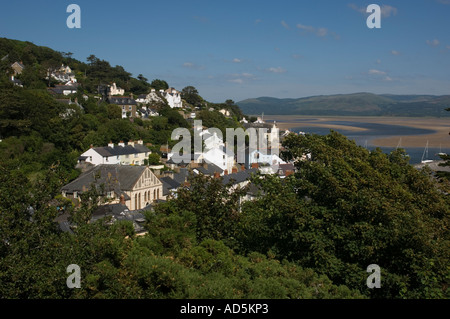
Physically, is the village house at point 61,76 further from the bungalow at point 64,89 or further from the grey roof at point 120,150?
the grey roof at point 120,150

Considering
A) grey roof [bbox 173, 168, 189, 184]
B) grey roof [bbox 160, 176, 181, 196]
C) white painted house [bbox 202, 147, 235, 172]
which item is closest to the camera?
grey roof [bbox 160, 176, 181, 196]

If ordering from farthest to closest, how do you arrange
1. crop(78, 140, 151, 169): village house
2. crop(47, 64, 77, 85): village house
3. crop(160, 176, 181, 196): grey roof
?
1. crop(47, 64, 77, 85): village house
2. crop(78, 140, 151, 169): village house
3. crop(160, 176, 181, 196): grey roof

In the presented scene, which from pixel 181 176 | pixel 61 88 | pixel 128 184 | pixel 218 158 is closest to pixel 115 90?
pixel 61 88

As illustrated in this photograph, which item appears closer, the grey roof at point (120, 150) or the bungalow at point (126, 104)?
the grey roof at point (120, 150)

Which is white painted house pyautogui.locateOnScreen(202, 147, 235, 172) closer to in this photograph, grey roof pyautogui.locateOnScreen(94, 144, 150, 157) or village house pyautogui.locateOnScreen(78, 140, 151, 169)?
village house pyautogui.locateOnScreen(78, 140, 151, 169)

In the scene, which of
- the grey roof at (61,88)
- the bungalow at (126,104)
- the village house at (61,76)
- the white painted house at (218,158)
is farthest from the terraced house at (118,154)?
the village house at (61,76)

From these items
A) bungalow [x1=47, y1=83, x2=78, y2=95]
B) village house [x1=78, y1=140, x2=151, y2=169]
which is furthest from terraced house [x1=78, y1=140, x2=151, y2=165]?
bungalow [x1=47, y1=83, x2=78, y2=95]

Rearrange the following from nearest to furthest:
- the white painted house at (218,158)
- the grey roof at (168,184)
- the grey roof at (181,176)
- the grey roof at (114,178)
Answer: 1. the grey roof at (114,178)
2. the grey roof at (168,184)
3. the grey roof at (181,176)
4. the white painted house at (218,158)

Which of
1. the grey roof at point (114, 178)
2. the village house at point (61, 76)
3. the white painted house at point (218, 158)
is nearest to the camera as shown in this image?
the grey roof at point (114, 178)
